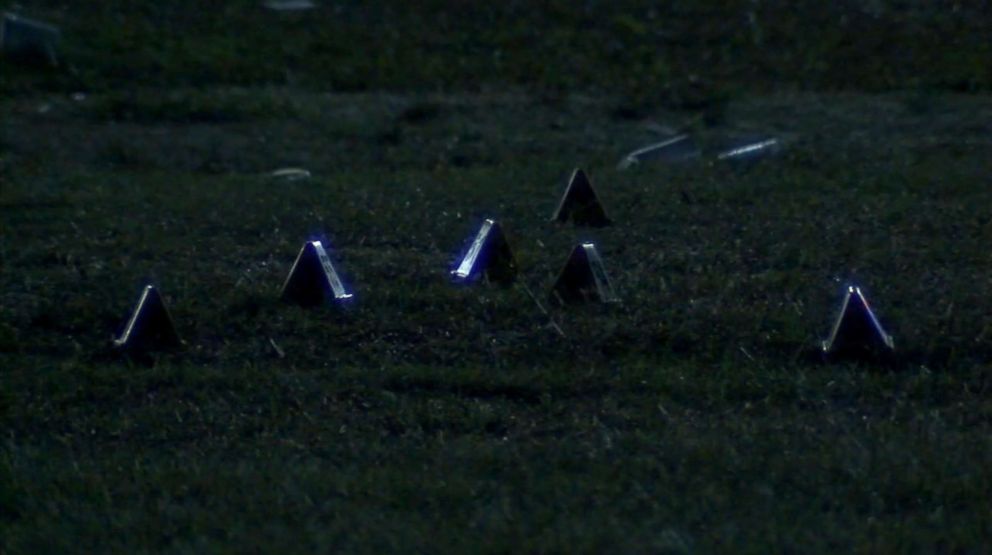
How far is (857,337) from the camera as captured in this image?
664cm

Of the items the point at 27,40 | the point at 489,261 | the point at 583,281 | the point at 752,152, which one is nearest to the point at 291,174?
the point at 752,152

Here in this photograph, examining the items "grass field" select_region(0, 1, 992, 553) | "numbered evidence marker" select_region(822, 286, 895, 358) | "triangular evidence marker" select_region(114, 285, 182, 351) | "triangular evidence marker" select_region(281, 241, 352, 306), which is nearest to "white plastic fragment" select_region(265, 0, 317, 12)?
"grass field" select_region(0, 1, 992, 553)

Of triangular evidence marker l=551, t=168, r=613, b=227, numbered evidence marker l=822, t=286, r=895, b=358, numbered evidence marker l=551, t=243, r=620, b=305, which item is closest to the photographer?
numbered evidence marker l=822, t=286, r=895, b=358

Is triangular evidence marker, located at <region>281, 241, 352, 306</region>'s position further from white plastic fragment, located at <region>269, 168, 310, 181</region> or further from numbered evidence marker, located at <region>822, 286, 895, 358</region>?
white plastic fragment, located at <region>269, 168, 310, 181</region>

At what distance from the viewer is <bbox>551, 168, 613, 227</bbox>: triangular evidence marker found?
8961mm

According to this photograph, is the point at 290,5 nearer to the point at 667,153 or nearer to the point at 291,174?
the point at 291,174

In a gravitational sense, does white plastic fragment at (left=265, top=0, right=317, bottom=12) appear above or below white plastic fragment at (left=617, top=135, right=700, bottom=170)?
below

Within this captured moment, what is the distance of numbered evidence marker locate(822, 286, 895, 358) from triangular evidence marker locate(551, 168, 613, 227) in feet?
8.16

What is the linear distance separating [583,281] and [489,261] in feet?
1.91

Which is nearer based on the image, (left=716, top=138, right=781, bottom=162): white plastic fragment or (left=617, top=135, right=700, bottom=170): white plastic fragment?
(left=716, top=138, right=781, bottom=162): white plastic fragment

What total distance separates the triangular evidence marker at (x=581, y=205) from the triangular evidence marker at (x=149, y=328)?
282 cm

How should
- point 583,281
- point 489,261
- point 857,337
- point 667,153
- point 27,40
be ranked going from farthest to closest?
point 27,40
point 667,153
point 489,261
point 583,281
point 857,337

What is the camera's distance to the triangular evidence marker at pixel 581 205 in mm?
8961

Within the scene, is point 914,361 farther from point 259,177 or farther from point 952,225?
point 259,177
